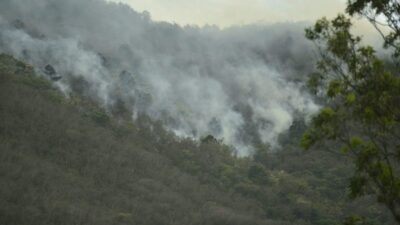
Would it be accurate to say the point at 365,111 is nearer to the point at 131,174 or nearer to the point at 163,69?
the point at 131,174

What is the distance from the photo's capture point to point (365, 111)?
998 centimetres

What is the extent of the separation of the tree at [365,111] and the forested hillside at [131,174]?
44.6m

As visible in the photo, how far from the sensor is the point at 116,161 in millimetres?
86188

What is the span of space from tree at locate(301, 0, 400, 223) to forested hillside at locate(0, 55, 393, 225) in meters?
44.6

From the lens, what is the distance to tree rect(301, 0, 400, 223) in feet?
32.7

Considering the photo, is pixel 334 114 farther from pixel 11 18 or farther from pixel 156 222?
pixel 11 18

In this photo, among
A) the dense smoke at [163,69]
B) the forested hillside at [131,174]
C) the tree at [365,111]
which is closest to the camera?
the tree at [365,111]

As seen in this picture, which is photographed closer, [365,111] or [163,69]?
[365,111]

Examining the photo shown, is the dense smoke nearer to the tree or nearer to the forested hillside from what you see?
the forested hillside

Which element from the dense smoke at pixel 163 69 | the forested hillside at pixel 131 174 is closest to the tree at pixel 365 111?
the forested hillside at pixel 131 174

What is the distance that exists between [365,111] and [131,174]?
74871 mm

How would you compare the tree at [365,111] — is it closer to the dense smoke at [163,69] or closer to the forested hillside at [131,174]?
the forested hillside at [131,174]

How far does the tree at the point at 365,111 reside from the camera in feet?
32.7

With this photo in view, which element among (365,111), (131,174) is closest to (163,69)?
(131,174)
